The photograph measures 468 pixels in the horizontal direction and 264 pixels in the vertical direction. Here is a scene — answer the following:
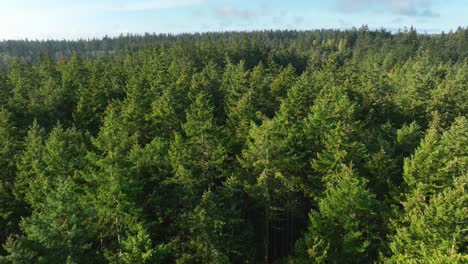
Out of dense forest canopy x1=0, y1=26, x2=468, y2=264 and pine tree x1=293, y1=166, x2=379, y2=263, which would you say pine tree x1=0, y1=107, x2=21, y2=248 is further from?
pine tree x1=293, y1=166, x2=379, y2=263

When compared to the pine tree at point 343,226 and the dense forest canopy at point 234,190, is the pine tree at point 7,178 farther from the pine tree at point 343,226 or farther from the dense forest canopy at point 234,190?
the pine tree at point 343,226

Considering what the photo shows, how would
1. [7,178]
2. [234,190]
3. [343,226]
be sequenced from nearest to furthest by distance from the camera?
[343,226], [234,190], [7,178]

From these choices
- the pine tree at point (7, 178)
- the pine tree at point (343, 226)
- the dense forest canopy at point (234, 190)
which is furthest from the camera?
the pine tree at point (7, 178)

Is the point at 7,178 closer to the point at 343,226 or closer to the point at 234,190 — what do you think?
the point at 234,190

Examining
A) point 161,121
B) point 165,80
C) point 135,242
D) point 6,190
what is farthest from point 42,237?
point 165,80

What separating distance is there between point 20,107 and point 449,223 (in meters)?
44.8

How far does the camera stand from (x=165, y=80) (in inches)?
2051

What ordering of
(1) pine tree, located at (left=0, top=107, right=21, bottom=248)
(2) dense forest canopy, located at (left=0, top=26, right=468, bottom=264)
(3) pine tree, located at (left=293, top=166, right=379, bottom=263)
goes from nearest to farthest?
(2) dense forest canopy, located at (left=0, top=26, right=468, bottom=264) < (3) pine tree, located at (left=293, top=166, right=379, bottom=263) < (1) pine tree, located at (left=0, top=107, right=21, bottom=248)

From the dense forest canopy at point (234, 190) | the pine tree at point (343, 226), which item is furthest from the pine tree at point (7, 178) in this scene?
the pine tree at point (343, 226)

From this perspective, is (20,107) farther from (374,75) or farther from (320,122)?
(374,75)

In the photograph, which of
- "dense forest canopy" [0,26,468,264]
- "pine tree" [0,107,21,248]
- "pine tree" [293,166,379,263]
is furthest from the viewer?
"pine tree" [0,107,21,248]

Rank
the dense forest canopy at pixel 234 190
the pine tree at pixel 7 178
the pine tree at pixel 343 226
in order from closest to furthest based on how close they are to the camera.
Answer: the dense forest canopy at pixel 234 190 < the pine tree at pixel 343 226 < the pine tree at pixel 7 178

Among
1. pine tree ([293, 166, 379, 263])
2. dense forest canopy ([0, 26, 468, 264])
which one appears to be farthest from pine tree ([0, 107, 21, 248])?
pine tree ([293, 166, 379, 263])

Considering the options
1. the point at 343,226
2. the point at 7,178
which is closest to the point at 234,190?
the point at 343,226
